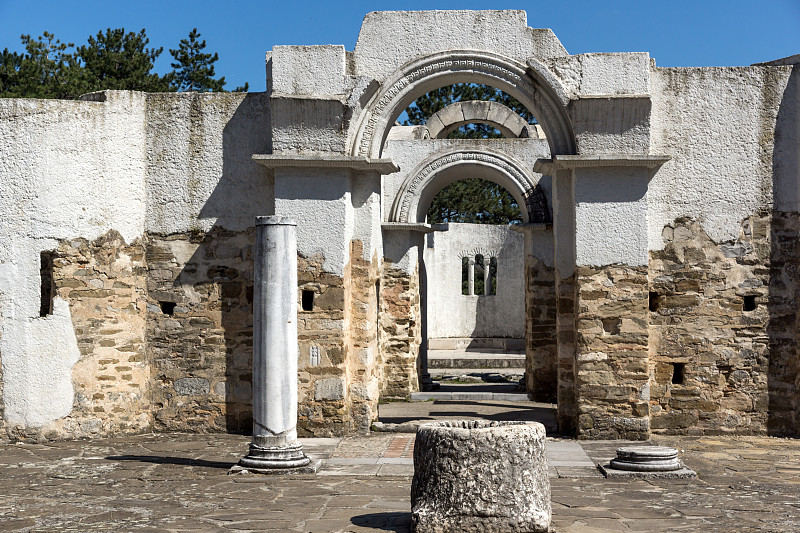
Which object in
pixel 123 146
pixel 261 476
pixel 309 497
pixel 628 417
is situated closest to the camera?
pixel 309 497

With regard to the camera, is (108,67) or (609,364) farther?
(108,67)

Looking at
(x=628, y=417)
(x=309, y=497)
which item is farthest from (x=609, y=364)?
(x=309, y=497)

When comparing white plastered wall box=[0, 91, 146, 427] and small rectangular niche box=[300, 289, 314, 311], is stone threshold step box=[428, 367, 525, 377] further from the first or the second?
white plastered wall box=[0, 91, 146, 427]

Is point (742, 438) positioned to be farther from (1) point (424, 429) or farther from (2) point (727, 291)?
(1) point (424, 429)

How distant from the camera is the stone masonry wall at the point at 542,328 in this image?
13.8 m

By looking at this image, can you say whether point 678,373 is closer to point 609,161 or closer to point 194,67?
point 609,161

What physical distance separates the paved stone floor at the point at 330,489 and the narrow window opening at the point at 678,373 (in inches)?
25.5

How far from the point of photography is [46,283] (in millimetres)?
9961

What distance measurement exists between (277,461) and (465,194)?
24.0 m

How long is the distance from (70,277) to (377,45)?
4.26 m

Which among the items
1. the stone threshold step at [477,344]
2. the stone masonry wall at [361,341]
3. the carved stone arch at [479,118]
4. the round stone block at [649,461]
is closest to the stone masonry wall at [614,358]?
the round stone block at [649,461]

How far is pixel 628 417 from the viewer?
9664mm

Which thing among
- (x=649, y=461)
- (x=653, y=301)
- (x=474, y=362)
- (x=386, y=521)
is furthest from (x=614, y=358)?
(x=474, y=362)

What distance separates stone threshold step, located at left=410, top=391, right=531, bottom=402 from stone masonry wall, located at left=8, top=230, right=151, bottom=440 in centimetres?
501
